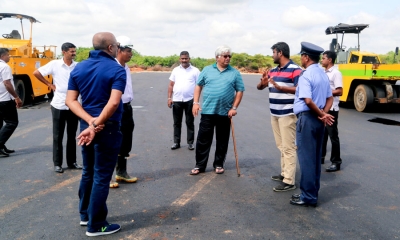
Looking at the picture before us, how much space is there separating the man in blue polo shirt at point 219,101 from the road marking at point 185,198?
0.33 m

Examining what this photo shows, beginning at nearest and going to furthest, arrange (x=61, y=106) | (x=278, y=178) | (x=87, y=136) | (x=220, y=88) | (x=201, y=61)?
(x=87, y=136)
(x=278, y=178)
(x=220, y=88)
(x=61, y=106)
(x=201, y=61)

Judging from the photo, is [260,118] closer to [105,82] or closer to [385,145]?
[385,145]

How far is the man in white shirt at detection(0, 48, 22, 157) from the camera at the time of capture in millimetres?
6496

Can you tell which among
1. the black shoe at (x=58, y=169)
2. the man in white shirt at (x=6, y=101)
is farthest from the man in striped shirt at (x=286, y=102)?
the man in white shirt at (x=6, y=101)

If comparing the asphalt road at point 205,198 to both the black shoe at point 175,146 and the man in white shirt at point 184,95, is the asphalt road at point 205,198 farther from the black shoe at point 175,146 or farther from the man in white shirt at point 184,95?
the man in white shirt at point 184,95

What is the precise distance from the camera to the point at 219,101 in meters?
5.68

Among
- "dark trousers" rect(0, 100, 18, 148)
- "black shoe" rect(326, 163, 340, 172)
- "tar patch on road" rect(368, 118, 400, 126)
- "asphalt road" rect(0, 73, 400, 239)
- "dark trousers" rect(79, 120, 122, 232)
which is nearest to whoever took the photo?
"dark trousers" rect(79, 120, 122, 232)

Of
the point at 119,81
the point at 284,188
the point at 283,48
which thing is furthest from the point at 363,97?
the point at 119,81

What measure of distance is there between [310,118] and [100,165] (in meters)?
2.35

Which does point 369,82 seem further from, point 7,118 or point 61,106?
point 7,118

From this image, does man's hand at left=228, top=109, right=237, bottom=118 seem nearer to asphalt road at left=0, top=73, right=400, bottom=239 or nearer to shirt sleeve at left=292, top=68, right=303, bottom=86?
asphalt road at left=0, top=73, right=400, bottom=239

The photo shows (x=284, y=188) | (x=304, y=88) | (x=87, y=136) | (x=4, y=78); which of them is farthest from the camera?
(x=4, y=78)

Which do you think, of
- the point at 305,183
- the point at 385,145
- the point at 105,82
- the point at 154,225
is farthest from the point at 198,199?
the point at 385,145

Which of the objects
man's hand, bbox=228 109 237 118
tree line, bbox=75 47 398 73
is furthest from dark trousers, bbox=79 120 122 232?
tree line, bbox=75 47 398 73
